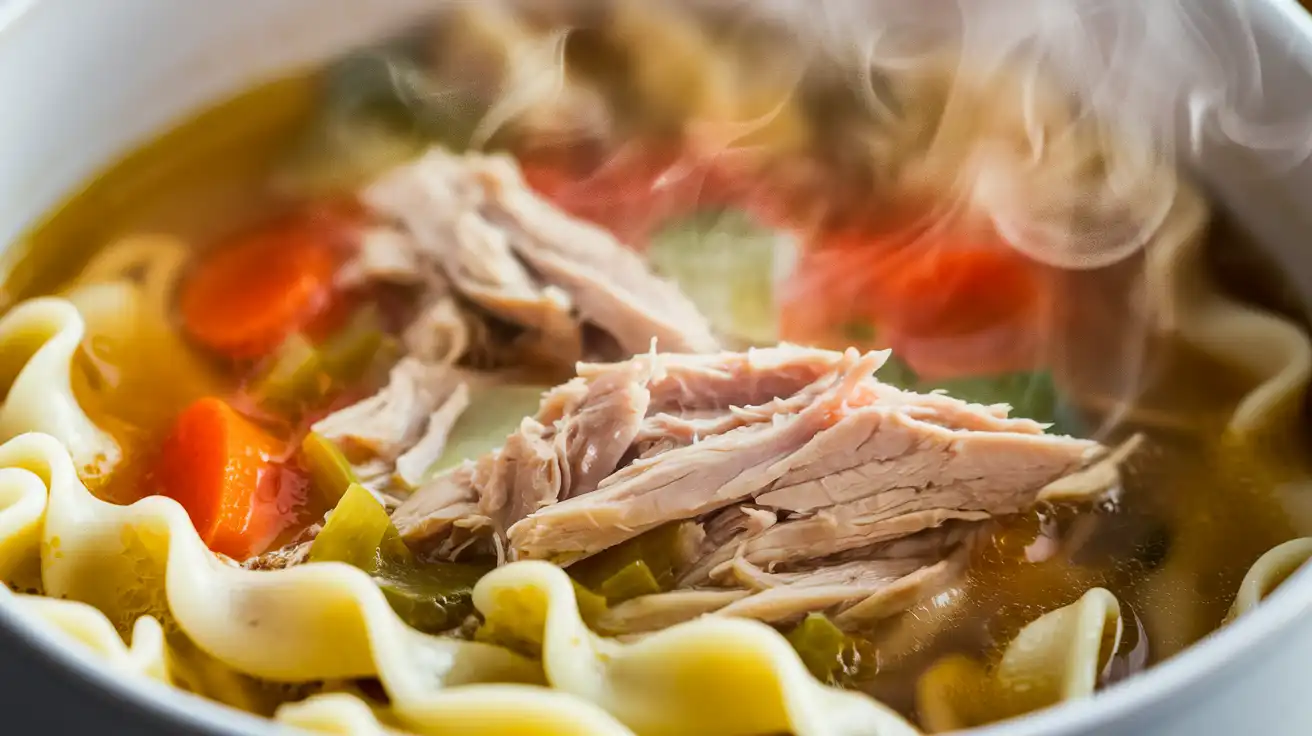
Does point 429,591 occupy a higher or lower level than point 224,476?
lower

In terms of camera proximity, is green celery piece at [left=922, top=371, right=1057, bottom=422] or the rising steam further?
the rising steam

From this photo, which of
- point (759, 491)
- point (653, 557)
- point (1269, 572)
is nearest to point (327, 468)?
Result: point (653, 557)

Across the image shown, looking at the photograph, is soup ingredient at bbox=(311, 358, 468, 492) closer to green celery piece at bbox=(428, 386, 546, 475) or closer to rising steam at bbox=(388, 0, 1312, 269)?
green celery piece at bbox=(428, 386, 546, 475)

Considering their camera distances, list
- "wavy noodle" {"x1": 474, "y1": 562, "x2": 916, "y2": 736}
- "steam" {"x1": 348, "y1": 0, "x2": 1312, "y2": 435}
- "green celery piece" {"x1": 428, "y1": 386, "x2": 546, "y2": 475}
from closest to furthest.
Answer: "wavy noodle" {"x1": 474, "y1": 562, "x2": 916, "y2": 736} → "green celery piece" {"x1": 428, "y1": 386, "x2": 546, "y2": 475} → "steam" {"x1": 348, "y1": 0, "x2": 1312, "y2": 435}

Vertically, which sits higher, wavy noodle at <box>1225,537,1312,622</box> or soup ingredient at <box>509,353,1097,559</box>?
soup ingredient at <box>509,353,1097,559</box>

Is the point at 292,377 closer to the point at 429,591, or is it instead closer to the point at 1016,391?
the point at 429,591

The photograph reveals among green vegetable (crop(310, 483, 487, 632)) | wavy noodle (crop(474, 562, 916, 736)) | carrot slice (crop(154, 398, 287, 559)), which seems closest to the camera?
wavy noodle (crop(474, 562, 916, 736))

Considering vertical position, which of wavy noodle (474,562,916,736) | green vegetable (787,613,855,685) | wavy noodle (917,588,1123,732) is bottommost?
wavy noodle (917,588,1123,732)

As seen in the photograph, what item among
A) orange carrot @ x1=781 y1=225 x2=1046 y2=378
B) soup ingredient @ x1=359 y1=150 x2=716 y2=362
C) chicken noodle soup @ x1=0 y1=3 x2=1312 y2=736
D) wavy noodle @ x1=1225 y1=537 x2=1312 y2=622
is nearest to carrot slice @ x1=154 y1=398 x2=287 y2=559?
chicken noodle soup @ x1=0 y1=3 x2=1312 y2=736
